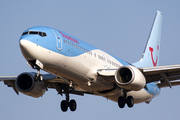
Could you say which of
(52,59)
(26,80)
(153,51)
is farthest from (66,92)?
(153,51)

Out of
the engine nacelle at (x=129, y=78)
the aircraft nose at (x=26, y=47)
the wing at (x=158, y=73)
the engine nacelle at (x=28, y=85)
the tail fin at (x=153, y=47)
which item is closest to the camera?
the aircraft nose at (x=26, y=47)

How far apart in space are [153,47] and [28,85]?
18.4 metres

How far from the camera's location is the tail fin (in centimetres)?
4012

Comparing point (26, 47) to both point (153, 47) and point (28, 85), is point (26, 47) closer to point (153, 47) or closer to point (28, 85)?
point (28, 85)

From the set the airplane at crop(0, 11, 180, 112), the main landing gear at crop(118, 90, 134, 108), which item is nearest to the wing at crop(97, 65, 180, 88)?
the airplane at crop(0, 11, 180, 112)

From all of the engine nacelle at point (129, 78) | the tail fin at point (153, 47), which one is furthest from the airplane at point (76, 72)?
the tail fin at point (153, 47)

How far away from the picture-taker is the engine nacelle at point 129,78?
26453mm

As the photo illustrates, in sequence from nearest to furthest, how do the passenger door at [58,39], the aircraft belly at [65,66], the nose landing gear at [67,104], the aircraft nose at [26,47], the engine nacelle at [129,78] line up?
the aircraft nose at [26,47] → the aircraft belly at [65,66] → the passenger door at [58,39] → the engine nacelle at [129,78] → the nose landing gear at [67,104]

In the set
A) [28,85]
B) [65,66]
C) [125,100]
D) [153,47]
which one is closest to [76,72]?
[65,66]

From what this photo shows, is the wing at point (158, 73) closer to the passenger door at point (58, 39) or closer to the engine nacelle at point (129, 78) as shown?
the engine nacelle at point (129, 78)

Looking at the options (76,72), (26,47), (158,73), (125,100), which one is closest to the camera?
(26,47)

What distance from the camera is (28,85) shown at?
104 feet

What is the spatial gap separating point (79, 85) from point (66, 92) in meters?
4.33

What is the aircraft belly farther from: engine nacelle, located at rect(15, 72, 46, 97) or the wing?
engine nacelle, located at rect(15, 72, 46, 97)
